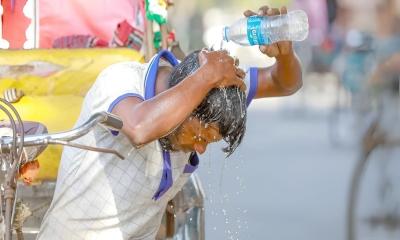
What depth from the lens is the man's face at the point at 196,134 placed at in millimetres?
2463

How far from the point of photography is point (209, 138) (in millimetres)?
2484

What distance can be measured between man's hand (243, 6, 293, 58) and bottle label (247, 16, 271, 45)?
0.14ft

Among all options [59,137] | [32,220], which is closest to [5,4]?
[32,220]

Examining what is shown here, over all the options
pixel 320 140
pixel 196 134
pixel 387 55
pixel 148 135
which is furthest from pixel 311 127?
pixel 148 135

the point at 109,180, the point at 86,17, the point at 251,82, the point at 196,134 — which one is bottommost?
the point at 109,180

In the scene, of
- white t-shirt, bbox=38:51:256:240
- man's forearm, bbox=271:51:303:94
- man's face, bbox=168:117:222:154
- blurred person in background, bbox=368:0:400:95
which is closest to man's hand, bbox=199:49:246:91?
man's face, bbox=168:117:222:154

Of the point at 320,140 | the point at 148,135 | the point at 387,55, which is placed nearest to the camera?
the point at 148,135

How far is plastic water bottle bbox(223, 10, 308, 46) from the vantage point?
266 centimetres

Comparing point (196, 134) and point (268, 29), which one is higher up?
point (268, 29)

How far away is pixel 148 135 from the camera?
7.70ft

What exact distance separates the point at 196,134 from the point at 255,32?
14.8 inches

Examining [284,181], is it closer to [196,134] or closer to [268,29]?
[268,29]

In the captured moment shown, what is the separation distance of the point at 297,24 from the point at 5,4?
6.30 feet

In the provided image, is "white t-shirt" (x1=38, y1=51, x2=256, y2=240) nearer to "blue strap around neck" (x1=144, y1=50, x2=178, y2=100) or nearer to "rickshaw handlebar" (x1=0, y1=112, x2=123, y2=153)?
"blue strap around neck" (x1=144, y1=50, x2=178, y2=100)
